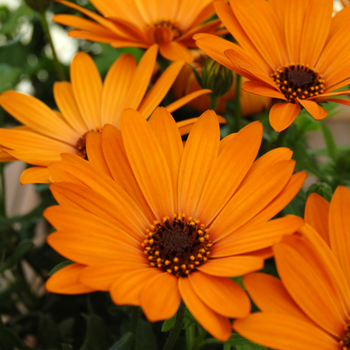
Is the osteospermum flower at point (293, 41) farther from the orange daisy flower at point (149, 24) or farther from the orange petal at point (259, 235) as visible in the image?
the orange petal at point (259, 235)

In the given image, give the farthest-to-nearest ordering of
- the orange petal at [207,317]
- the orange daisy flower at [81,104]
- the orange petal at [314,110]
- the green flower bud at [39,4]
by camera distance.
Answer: the green flower bud at [39,4]
the orange daisy flower at [81,104]
the orange petal at [314,110]
the orange petal at [207,317]

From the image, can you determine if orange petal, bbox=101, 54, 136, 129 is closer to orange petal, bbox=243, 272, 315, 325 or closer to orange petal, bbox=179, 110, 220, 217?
orange petal, bbox=179, 110, 220, 217

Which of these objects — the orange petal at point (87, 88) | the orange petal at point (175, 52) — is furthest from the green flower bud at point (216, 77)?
the orange petal at point (87, 88)

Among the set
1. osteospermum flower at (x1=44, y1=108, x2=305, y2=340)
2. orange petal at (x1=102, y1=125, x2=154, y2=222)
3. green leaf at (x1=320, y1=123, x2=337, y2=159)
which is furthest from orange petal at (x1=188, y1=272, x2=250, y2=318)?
green leaf at (x1=320, y1=123, x2=337, y2=159)

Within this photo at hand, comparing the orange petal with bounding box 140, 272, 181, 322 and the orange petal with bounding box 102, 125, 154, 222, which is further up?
the orange petal with bounding box 102, 125, 154, 222

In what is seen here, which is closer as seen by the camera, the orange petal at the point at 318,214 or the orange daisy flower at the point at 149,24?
the orange petal at the point at 318,214

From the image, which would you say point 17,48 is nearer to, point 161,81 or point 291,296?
point 161,81

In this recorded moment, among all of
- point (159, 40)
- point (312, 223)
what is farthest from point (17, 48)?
point (312, 223)
